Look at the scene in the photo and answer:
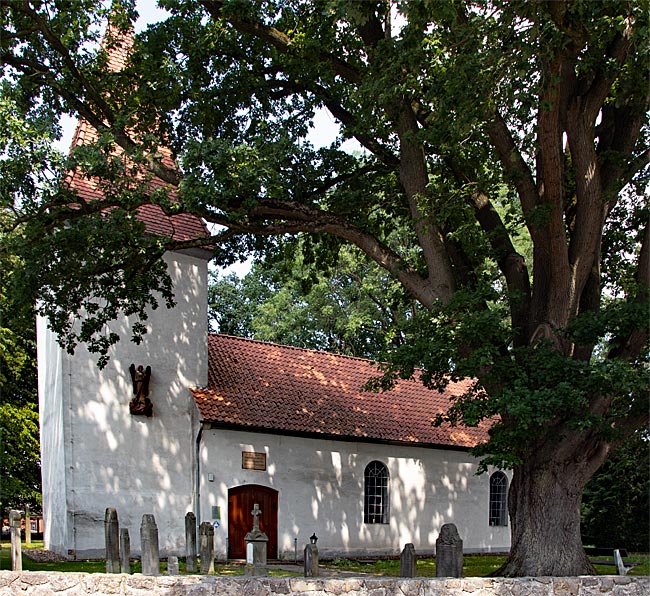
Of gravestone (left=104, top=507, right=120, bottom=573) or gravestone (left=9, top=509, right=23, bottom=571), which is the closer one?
gravestone (left=104, top=507, right=120, bottom=573)

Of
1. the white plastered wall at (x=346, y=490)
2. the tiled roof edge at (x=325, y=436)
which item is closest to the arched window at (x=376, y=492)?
the white plastered wall at (x=346, y=490)

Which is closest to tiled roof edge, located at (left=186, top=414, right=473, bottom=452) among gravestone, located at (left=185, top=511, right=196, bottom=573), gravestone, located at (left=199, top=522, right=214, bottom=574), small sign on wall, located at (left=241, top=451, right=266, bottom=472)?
small sign on wall, located at (left=241, top=451, right=266, bottom=472)

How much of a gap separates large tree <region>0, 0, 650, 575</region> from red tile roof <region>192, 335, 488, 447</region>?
6.26m

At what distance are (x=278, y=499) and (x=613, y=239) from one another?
36.9 ft

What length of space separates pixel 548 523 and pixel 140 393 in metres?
11.3

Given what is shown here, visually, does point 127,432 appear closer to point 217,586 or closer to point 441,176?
point 441,176

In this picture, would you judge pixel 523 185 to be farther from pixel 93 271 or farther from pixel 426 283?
pixel 93 271

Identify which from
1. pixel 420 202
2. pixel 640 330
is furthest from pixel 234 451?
pixel 640 330

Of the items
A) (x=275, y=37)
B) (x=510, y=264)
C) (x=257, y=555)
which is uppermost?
(x=275, y=37)

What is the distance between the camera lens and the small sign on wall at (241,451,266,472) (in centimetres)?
2280

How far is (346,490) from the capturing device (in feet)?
81.3

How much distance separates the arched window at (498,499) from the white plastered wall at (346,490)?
32 centimetres

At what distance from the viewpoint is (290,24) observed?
17.1 metres

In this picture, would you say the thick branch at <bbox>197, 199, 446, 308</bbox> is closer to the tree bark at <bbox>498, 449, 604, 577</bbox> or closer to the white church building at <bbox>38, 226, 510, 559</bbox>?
the tree bark at <bbox>498, 449, 604, 577</bbox>
